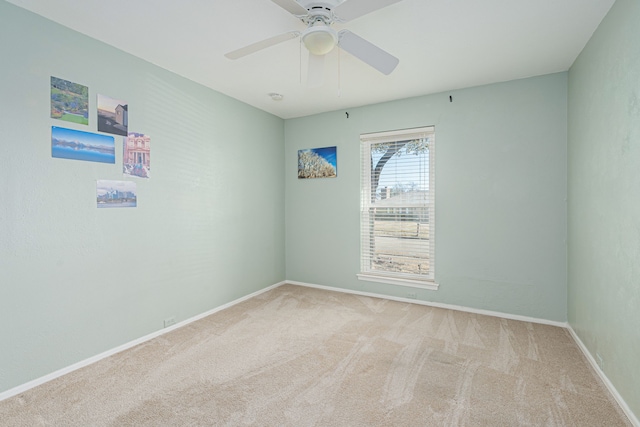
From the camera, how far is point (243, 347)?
265cm

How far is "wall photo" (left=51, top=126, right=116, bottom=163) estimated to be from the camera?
2221 mm

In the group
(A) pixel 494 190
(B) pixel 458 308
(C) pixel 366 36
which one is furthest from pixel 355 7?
(B) pixel 458 308

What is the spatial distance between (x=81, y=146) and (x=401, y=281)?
138 inches

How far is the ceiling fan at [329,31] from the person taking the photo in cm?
164

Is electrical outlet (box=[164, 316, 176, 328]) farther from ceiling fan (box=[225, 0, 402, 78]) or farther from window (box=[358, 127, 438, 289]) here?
ceiling fan (box=[225, 0, 402, 78])

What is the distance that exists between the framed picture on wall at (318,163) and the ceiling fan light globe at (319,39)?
236 centimetres

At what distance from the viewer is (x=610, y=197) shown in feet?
6.72

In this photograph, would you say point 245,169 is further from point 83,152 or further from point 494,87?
point 494,87

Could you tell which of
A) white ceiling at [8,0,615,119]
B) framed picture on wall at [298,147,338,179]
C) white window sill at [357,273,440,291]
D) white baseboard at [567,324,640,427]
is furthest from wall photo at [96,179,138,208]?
white baseboard at [567,324,640,427]

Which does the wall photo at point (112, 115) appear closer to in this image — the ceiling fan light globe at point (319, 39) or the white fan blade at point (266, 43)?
the white fan blade at point (266, 43)

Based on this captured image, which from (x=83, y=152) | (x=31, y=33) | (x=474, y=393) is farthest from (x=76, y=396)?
(x=474, y=393)

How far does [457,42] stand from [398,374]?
2590 millimetres

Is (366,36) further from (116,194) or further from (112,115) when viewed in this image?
(116,194)

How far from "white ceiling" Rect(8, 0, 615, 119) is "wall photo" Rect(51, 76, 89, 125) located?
1.40 ft
